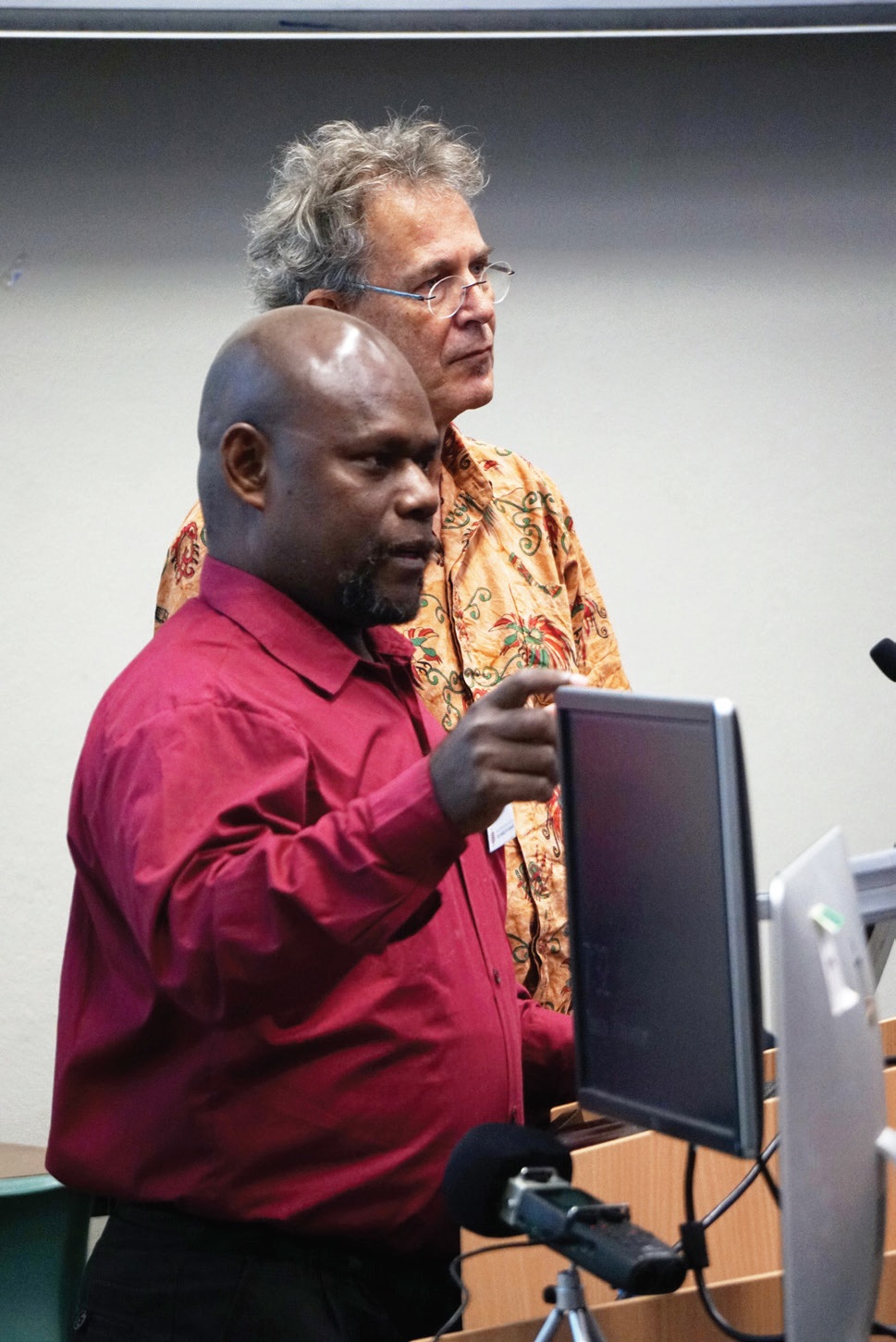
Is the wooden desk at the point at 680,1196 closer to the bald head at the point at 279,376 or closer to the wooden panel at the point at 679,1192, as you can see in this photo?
the wooden panel at the point at 679,1192

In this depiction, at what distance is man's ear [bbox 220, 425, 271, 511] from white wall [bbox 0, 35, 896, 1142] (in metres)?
2.01

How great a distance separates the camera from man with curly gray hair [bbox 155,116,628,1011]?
1.75 m

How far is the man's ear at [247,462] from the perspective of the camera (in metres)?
1.28

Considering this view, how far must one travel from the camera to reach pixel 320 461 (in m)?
1.25

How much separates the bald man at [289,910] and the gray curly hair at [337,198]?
481 millimetres

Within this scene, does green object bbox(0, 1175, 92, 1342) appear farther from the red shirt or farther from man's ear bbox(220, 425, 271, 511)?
man's ear bbox(220, 425, 271, 511)

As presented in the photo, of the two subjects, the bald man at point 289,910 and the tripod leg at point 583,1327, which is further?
the bald man at point 289,910

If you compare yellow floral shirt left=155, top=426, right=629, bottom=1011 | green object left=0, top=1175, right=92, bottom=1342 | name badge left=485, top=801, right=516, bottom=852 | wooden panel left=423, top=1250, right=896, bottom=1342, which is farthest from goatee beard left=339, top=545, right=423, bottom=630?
green object left=0, top=1175, right=92, bottom=1342

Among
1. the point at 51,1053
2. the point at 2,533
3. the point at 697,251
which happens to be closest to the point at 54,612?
the point at 2,533

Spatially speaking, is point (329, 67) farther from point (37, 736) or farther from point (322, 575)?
point (322, 575)

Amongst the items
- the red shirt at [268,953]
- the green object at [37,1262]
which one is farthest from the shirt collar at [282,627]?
the green object at [37,1262]

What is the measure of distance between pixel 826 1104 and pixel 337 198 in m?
1.26

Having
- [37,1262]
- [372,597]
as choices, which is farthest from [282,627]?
[37,1262]

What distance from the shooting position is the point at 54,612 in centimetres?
324
